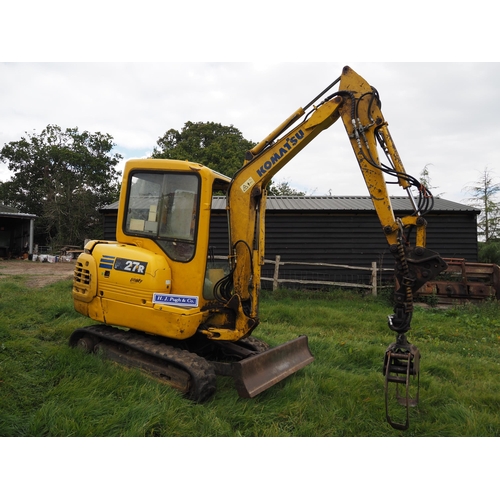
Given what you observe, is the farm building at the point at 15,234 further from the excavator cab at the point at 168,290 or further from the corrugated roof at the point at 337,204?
the excavator cab at the point at 168,290

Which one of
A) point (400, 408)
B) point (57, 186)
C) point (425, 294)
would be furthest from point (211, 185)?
point (57, 186)

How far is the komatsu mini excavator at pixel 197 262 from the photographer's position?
414 cm

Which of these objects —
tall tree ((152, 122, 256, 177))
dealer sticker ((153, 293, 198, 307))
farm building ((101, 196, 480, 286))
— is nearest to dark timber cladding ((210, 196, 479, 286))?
farm building ((101, 196, 480, 286))

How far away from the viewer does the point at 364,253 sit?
1296cm

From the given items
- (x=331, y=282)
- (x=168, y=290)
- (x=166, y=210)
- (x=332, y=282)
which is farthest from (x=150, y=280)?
(x=332, y=282)

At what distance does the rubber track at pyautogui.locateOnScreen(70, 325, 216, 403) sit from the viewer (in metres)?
4.00

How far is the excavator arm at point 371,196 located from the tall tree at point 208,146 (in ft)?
68.9

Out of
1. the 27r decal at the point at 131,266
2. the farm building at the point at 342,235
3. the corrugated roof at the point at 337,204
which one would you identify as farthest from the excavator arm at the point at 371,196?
the farm building at the point at 342,235

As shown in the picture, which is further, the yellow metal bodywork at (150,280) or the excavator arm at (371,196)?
the yellow metal bodywork at (150,280)

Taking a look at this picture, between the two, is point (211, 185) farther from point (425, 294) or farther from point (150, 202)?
point (425, 294)

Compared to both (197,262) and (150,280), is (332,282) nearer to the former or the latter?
(197,262)

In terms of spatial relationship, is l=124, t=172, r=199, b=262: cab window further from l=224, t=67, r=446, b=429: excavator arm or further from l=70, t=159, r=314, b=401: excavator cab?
l=224, t=67, r=446, b=429: excavator arm

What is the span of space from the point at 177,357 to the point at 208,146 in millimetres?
25704

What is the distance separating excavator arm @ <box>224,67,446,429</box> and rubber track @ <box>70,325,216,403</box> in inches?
27.6
